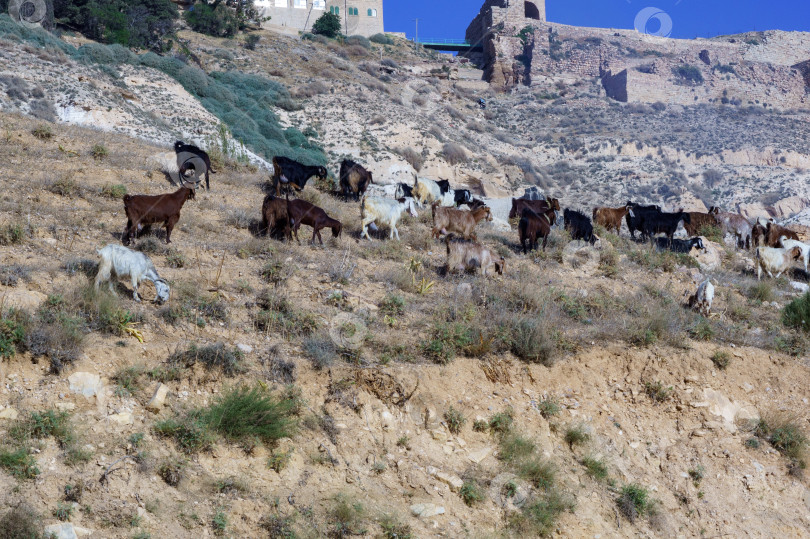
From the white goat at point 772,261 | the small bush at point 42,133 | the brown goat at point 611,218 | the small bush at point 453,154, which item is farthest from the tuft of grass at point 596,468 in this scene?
the small bush at point 453,154

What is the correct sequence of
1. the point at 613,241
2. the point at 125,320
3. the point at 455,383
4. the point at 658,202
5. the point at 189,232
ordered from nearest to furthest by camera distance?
A: the point at 125,320 → the point at 455,383 → the point at 189,232 → the point at 613,241 → the point at 658,202

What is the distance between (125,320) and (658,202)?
32.2 meters

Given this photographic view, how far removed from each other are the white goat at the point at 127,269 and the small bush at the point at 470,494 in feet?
14.3

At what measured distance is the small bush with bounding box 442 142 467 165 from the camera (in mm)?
30578

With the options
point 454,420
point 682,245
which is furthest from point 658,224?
point 454,420

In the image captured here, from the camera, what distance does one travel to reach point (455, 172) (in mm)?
29359

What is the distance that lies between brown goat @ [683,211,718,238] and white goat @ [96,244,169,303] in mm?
15775

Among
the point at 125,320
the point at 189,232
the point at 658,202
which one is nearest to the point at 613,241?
the point at 189,232

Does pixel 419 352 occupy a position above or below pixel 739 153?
below

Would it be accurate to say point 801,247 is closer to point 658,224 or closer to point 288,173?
point 658,224

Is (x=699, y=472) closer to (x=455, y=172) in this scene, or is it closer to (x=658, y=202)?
(x=455, y=172)

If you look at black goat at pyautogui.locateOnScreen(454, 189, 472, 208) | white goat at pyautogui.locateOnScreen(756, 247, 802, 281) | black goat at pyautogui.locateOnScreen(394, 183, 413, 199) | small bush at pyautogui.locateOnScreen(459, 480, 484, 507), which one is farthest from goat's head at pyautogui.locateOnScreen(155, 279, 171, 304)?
white goat at pyautogui.locateOnScreen(756, 247, 802, 281)

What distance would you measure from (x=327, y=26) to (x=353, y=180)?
42.0 m

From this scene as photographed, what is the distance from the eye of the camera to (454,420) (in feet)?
24.5
